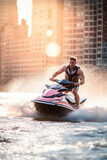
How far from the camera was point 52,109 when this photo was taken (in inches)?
412

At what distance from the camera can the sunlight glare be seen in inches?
5423

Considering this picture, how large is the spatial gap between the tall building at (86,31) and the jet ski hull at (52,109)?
111203 mm

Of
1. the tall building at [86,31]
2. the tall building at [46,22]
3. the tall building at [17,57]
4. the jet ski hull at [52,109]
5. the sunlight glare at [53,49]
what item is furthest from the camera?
the tall building at [17,57]

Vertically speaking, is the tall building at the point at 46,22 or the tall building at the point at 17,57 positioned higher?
the tall building at the point at 46,22

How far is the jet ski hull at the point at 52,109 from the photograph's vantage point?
33.9ft

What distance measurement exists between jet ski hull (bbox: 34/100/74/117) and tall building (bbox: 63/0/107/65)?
111m

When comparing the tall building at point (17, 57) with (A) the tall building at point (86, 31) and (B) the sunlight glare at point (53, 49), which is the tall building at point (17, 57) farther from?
(A) the tall building at point (86, 31)

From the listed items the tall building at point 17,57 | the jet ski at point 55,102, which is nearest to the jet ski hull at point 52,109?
the jet ski at point 55,102

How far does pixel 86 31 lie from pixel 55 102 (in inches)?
4714

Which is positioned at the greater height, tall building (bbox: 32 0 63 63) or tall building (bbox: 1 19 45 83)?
tall building (bbox: 32 0 63 63)

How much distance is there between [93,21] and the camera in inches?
4993

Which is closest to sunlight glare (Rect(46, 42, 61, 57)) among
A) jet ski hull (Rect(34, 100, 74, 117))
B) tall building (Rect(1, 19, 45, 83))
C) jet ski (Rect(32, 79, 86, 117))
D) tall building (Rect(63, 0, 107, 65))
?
tall building (Rect(1, 19, 45, 83))

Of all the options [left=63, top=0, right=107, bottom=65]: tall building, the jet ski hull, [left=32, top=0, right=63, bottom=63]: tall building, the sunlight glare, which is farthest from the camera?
[left=32, top=0, right=63, bottom=63]: tall building

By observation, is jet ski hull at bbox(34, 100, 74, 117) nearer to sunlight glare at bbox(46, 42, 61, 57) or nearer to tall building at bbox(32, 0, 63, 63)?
sunlight glare at bbox(46, 42, 61, 57)
